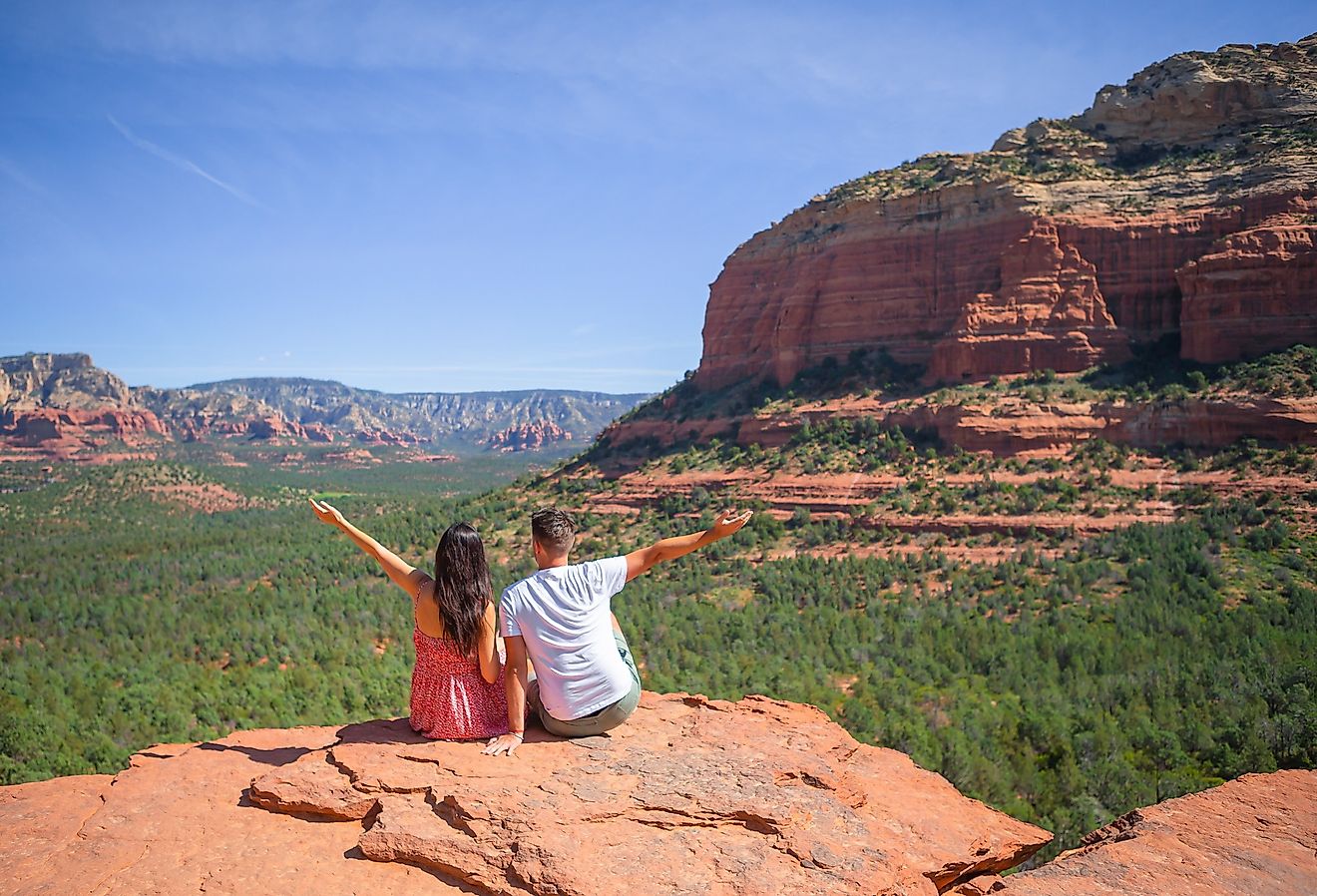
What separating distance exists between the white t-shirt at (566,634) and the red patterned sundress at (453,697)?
0.42 m

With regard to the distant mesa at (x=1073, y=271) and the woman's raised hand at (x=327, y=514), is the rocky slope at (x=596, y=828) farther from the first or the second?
the distant mesa at (x=1073, y=271)

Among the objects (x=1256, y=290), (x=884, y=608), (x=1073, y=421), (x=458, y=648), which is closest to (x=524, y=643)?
(x=458, y=648)

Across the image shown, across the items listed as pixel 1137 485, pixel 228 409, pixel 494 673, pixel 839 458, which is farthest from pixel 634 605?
pixel 228 409

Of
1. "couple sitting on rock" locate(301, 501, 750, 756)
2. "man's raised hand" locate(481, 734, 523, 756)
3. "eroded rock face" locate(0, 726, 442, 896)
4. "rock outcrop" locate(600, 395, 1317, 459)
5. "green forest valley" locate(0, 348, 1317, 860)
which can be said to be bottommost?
"green forest valley" locate(0, 348, 1317, 860)

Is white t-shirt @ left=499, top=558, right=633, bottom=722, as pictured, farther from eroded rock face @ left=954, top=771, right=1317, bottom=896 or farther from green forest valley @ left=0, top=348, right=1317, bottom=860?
green forest valley @ left=0, top=348, right=1317, bottom=860

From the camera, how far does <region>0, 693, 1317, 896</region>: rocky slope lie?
3.44 metres

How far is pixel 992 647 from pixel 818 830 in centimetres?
1919

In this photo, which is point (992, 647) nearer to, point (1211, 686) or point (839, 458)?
point (1211, 686)

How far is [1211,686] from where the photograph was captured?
16.7 meters

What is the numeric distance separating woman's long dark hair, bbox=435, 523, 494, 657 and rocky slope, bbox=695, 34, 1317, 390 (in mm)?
39348

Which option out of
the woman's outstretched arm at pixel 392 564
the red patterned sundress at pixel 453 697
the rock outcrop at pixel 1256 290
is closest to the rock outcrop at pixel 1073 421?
the rock outcrop at pixel 1256 290

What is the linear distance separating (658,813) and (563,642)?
51.4 inches

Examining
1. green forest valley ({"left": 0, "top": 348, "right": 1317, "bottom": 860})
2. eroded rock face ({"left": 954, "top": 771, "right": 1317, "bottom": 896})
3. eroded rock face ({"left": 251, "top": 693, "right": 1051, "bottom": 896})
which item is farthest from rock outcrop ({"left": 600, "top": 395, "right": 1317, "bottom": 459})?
eroded rock face ({"left": 251, "top": 693, "right": 1051, "bottom": 896})

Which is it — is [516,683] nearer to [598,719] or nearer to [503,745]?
[503,745]
